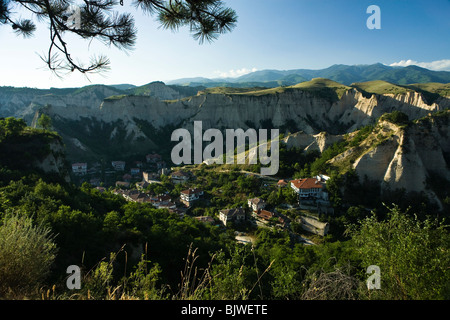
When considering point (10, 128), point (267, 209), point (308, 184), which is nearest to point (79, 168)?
point (10, 128)

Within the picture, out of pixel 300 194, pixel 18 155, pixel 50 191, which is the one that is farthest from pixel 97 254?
pixel 300 194

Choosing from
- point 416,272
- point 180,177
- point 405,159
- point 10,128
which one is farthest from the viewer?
point 180,177

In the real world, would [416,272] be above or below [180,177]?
above

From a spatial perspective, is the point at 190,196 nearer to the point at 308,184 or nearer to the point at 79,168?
the point at 308,184

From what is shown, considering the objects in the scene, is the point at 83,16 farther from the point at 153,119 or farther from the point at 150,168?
the point at 153,119

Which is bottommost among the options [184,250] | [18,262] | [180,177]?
[180,177]

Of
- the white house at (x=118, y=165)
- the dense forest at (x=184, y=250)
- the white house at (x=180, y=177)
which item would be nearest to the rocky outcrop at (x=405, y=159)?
the dense forest at (x=184, y=250)

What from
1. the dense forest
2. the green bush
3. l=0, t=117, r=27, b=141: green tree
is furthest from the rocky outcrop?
l=0, t=117, r=27, b=141: green tree

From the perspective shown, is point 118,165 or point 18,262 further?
point 118,165

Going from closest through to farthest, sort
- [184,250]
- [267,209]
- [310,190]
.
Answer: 1. [184,250]
2. [310,190]
3. [267,209]

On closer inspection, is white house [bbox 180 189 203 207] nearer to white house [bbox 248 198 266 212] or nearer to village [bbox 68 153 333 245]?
village [bbox 68 153 333 245]
